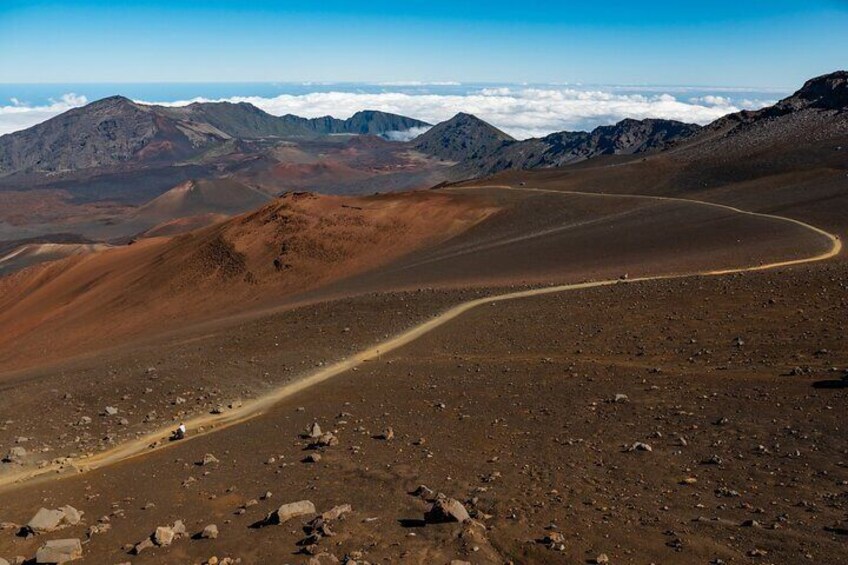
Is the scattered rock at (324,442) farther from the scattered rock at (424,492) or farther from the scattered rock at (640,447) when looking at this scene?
the scattered rock at (640,447)

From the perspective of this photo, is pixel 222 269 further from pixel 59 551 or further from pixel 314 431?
pixel 59 551

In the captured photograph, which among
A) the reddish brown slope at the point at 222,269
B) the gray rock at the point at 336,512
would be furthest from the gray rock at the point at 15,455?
the reddish brown slope at the point at 222,269

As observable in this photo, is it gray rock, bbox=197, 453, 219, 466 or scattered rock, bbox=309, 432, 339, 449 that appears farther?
scattered rock, bbox=309, 432, 339, 449

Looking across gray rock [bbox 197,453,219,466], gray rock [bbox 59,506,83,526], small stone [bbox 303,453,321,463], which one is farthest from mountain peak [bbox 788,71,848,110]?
gray rock [bbox 59,506,83,526]

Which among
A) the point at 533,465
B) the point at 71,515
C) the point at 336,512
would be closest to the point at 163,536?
the point at 71,515

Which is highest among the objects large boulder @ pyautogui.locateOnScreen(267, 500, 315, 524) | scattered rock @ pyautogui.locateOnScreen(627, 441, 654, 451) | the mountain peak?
the mountain peak

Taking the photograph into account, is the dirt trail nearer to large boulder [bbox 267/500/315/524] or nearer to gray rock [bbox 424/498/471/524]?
large boulder [bbox 267/500/315/524]

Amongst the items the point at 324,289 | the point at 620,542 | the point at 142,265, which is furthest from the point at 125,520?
the point at 142,265
